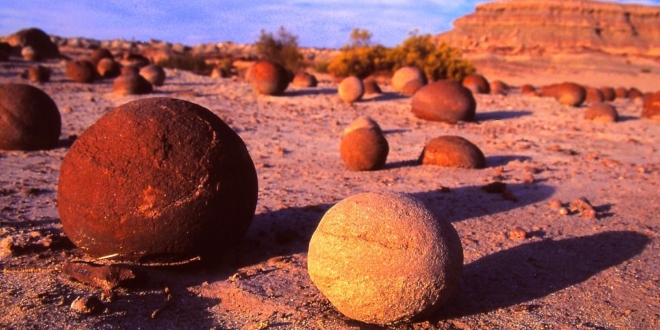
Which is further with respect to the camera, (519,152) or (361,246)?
(519,152)

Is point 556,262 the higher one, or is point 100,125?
point 100,125

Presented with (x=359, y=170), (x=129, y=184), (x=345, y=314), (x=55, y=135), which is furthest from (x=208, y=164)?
(x=55, y=135)

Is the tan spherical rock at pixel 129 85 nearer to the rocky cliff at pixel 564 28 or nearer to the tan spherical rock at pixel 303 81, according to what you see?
the tan spherical rock at pixel 303 81

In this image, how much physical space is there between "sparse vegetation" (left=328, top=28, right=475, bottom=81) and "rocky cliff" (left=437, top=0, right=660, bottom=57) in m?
17.7

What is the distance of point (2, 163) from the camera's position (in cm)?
728

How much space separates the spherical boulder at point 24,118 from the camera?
7785 mm

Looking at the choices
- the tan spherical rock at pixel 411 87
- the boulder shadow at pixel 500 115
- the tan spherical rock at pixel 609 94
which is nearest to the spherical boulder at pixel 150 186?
the boulder shadow at pixel 500 115

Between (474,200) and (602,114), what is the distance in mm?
8813

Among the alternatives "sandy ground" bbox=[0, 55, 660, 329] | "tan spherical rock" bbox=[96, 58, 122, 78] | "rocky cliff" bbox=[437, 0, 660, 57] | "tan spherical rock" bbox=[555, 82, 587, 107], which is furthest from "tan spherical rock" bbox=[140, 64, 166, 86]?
"rocky cliff" bbox=[437, 0, 660, 57]

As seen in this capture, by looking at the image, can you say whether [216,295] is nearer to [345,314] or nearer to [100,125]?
[345,314]

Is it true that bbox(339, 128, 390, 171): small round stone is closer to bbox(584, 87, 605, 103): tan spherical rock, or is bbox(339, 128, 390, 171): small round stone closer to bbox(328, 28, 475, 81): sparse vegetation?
bbox(584, 87, 605, 103): tan spherical rock

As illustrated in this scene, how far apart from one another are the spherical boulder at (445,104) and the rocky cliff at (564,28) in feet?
100

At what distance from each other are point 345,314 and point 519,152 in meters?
6.91

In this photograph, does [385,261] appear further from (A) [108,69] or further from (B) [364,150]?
(A) [108,69]
